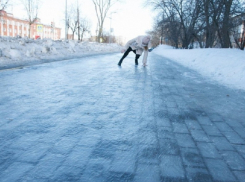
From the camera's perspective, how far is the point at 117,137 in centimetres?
264

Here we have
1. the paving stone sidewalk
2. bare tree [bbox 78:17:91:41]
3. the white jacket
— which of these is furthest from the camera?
bare tree [bbox 78:17:91:41]

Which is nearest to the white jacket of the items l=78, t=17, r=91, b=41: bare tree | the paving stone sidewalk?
the paving stone sidewalk

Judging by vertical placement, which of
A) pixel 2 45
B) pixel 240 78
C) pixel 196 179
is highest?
pixel 2 45

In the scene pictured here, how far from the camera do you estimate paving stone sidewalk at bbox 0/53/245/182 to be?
194 cm

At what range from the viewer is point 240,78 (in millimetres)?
7137

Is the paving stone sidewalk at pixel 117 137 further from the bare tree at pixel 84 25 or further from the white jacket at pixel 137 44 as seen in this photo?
the bare tree at pixel 84 25

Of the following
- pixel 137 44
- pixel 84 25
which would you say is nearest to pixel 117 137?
pixel 137 44

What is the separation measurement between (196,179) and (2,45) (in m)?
10.5

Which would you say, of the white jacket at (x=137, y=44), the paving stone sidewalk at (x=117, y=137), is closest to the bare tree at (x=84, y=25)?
the white jacket at (x=137, y=44)

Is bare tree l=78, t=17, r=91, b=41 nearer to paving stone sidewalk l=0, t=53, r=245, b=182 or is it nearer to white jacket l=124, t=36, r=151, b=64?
white jacket l=124, t=36, r=151, b=64

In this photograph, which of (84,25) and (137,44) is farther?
(84,25)

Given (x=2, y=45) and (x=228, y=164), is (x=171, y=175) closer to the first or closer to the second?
(x=228, y=164)

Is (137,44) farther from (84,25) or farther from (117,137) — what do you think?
(84,25)

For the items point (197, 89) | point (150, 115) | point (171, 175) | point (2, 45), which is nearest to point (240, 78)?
point (197, 89)
